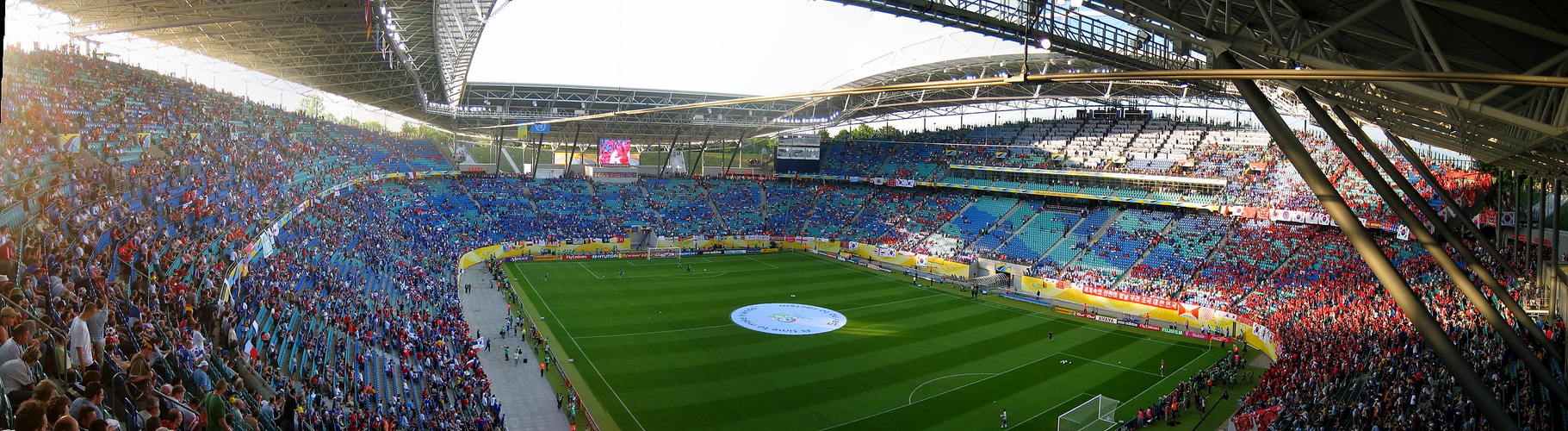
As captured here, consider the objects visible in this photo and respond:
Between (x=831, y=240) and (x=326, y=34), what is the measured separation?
114 feet

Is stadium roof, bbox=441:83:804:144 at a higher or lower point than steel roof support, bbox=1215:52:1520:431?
higher

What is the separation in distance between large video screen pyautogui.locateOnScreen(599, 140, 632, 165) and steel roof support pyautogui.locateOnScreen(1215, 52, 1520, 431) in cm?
5865

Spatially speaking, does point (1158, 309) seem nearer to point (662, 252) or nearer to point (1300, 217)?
point (1300, 217)

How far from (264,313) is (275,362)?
216 centimetres

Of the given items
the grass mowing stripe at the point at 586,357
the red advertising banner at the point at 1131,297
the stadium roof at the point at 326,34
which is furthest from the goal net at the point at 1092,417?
the stadium roof at the point at 326,34

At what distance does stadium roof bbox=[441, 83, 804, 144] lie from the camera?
52250 millimetres

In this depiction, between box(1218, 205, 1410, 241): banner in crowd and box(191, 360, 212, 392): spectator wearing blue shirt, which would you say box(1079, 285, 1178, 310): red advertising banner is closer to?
box(1218, 205, 1410, 241): banner in crowd

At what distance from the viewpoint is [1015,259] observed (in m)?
45.2

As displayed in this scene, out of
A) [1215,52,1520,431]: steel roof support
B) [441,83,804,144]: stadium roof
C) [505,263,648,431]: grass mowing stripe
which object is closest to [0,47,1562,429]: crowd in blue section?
[505,263,648,431]: grass mowing stripe

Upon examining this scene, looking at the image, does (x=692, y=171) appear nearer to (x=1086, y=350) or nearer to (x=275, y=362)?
(x=1086, y=350)

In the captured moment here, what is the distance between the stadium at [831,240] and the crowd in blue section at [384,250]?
0.13 meters

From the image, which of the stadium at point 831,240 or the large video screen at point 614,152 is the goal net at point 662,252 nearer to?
the stadium at point 831,240

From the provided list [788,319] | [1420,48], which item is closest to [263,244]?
[788,319]

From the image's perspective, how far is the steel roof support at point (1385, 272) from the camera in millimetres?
7156
